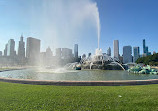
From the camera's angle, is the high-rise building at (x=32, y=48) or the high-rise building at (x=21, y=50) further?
the high-rise building at (x=21, y=50)

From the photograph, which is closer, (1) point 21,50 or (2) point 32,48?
(2) point 32,48

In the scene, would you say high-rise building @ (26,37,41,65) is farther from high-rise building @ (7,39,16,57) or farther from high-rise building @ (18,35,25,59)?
high-rise building @ (7,39,16,57)

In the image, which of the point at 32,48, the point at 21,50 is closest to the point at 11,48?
the point at 21,50

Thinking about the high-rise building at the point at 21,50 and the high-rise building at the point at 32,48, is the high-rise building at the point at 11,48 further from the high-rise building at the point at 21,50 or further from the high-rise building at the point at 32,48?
the high-rise building at the point at 32,48

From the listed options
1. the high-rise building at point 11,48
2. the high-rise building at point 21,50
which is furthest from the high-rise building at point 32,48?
the high-rise building at point 11,48

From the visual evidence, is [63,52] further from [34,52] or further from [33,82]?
[33,82]

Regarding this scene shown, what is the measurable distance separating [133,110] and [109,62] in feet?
102

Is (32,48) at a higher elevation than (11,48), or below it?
below

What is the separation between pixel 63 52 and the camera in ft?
384

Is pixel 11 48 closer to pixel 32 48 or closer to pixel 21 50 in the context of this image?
pixel 21 50

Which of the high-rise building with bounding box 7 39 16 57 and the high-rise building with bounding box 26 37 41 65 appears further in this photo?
the high-rise building with bounding box 7 39 16 57

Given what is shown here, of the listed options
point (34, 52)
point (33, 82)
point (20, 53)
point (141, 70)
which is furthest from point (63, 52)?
point (33, 82)

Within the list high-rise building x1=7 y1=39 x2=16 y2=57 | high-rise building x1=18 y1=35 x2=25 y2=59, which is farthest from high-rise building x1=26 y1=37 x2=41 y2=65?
high-rise building x1=7 y1=39 x2=16 y2=57

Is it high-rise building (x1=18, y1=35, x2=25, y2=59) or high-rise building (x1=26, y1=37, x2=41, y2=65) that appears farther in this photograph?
high-rise building (x1=18, y1=35, x2=25, y2=59)
